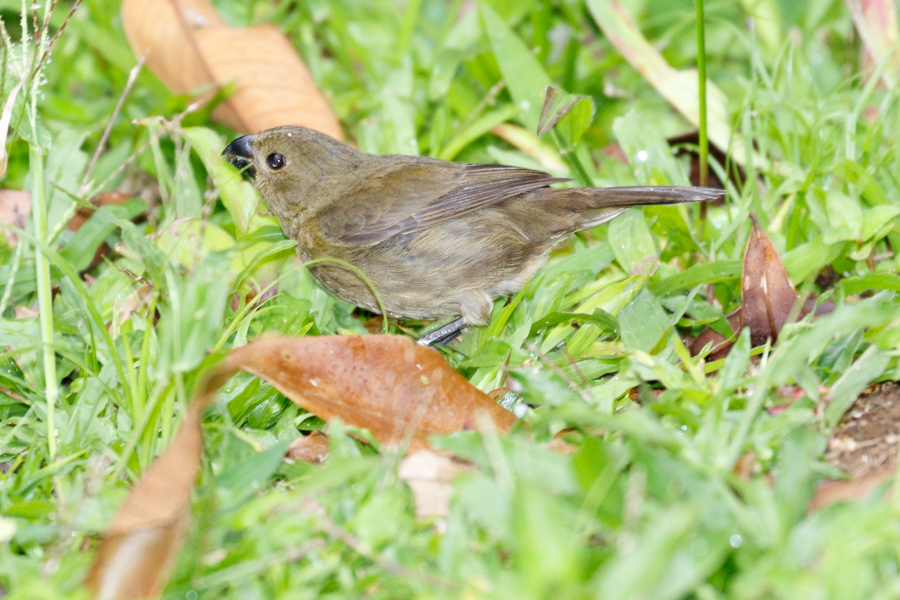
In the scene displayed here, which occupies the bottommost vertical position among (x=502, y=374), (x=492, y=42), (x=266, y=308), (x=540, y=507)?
(x=502, y=374)

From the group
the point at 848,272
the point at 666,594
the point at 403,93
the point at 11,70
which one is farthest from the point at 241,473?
the point at 403,93

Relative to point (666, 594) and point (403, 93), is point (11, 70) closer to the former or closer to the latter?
point (403, 93)

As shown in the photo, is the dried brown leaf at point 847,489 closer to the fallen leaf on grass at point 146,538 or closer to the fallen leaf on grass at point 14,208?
the fallen leaf on grass at point 146,538

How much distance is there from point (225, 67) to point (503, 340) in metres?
2.54

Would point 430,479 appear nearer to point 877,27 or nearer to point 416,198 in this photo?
point 416,198

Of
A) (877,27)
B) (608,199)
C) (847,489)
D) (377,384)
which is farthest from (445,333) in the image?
(877,27)

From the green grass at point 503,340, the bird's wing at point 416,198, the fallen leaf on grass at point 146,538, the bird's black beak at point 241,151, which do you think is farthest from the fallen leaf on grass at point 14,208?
the fallen leaf on grass at point 146,538

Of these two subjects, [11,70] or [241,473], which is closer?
[241,473]

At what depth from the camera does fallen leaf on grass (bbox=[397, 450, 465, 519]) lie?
8.32 ft

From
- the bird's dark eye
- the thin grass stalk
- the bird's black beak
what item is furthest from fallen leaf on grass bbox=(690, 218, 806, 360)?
the bird's black beak

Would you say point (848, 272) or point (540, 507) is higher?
point (540, 507)

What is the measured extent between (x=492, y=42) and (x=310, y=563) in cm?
351

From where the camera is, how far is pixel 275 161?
4.43 metres

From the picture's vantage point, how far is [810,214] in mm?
4086
